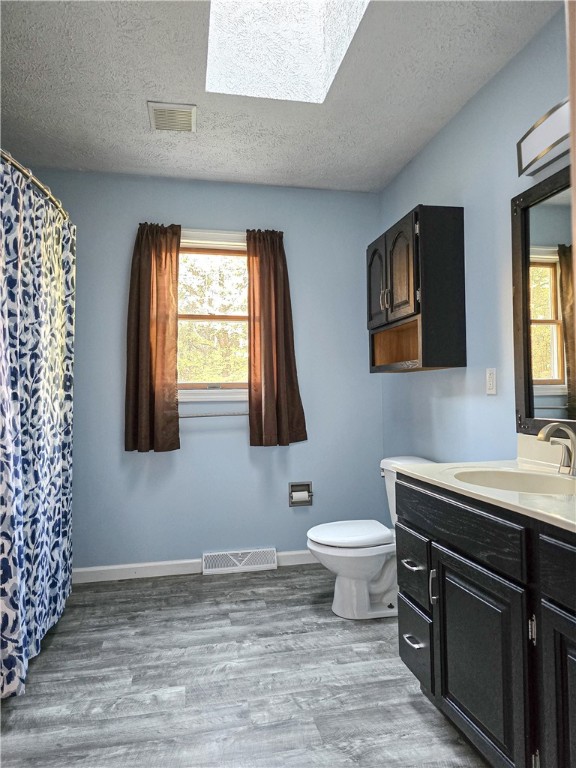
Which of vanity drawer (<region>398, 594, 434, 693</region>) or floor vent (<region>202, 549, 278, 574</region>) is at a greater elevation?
vanity drawer (<region>398, 594, 434, 693</region>)

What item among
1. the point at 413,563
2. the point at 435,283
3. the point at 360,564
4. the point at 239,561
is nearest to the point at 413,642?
the point at 413,563

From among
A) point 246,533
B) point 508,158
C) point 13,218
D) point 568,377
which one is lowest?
point 246,533

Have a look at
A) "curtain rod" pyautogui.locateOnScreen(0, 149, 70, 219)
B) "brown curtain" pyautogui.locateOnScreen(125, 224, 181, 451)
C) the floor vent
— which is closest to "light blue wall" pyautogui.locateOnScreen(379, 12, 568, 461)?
the floor vent

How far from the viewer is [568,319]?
1.77 m

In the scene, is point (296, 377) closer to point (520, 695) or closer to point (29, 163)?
point (29, 163)

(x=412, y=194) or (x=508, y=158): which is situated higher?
(x=412, y=194)

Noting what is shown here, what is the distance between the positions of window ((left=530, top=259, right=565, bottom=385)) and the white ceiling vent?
1714 mm

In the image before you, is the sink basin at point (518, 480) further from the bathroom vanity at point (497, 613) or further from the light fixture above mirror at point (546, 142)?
the light fixture above mirror at point (546, 142)

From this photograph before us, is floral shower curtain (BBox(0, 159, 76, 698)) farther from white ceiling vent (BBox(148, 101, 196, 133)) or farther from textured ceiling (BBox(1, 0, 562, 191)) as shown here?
white ceiling vent (BBox(148, 101, 196, 133))

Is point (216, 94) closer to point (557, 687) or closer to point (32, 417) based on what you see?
point (32, 417)

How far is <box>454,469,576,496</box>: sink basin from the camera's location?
1.67 m

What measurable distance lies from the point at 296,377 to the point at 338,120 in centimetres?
151

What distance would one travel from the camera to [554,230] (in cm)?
181

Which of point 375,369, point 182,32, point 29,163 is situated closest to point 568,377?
point 375,369
